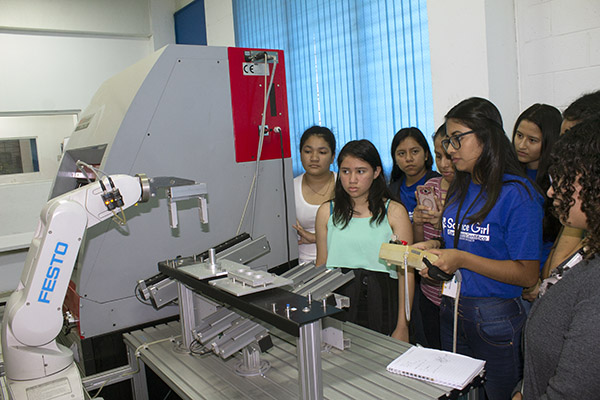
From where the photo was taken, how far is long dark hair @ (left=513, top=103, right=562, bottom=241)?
1783mm

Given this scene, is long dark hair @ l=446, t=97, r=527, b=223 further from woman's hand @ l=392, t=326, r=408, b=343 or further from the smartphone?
woman's hand @ l=392, t=326, r=408, b=343

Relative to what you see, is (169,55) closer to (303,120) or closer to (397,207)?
(397,207)

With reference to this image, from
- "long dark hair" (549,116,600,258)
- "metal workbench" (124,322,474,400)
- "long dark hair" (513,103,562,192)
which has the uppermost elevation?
"long dark hair" (513,103,562,192)

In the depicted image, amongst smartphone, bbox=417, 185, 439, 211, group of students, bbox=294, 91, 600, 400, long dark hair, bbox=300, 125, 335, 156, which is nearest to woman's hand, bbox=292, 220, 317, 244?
group of students, bbox=294, 91, 600, 400

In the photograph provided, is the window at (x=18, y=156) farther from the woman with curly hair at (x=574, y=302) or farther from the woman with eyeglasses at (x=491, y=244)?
the woman with curly hair at (x=574, y=302)

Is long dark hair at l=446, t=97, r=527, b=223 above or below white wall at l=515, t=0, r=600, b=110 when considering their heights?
below

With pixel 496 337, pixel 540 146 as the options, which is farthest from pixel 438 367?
pixel 540 146

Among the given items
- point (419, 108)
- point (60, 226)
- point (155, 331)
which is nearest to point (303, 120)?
point (419, 108)

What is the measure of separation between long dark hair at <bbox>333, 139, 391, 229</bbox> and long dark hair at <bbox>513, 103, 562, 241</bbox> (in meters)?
0.58

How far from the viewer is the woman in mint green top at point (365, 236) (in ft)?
6.09

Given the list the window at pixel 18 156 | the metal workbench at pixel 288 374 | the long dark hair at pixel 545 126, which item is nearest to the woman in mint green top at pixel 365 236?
the metal workbench at pixel 288 374

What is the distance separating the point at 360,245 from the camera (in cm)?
190

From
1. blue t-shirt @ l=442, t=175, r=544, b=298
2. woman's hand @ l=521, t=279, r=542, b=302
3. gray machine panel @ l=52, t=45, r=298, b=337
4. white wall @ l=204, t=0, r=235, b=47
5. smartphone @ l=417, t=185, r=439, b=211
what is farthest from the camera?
white wall @ l=204, t=0, r=235, b=47

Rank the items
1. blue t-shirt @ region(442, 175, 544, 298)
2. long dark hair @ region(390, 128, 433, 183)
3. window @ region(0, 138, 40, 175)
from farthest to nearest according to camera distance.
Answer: window @ region(0, 138, 40, 175)
long dark hair @ region(390, 128, 433, 183)
blue t-shirt @ region(442, 175, 544, 298)
